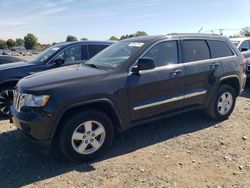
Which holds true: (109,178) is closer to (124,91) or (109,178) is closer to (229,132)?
(124,91)

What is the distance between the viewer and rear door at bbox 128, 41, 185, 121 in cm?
463

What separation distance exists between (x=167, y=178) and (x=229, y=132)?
2.16 m

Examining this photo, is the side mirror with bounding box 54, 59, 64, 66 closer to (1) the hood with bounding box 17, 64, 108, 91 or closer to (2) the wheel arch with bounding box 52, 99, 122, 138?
(1) the hood with bounding box 17, 64, 108, 91

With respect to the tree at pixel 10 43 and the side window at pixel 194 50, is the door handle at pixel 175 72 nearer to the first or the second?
the side window at pixel 194 50

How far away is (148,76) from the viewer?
473 centimetres

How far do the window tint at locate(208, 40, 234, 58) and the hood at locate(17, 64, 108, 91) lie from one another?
2.40 meters

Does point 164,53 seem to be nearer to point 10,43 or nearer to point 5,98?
point 5,98

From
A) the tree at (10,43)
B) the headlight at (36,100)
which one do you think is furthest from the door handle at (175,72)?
the tree at (10,43)

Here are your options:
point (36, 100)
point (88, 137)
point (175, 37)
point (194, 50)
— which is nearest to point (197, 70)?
point (194, 50)

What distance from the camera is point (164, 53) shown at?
16.7ft

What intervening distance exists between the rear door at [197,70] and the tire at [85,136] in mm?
1704

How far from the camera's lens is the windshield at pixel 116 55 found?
481 centimetres

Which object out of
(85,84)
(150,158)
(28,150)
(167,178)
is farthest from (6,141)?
(167,178)

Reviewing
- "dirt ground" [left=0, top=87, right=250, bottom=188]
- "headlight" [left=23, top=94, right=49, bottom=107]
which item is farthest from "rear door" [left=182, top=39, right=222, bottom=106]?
"headlight" [left=23, top=94, right=49, bottom=107]
